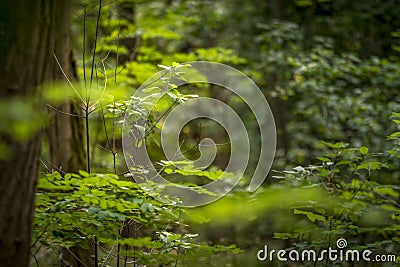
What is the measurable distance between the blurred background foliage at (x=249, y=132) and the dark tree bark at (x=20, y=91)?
0.09 metres

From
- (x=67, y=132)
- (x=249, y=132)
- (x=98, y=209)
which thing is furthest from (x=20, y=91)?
(x=249, y=132)

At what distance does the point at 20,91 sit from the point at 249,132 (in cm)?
531

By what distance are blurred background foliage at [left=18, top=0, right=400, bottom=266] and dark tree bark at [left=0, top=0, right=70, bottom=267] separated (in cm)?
9

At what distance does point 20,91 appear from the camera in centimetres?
174

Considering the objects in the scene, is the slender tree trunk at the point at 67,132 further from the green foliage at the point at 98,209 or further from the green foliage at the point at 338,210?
the green foliage at the point at 338,210

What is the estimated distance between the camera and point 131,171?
8.54ft

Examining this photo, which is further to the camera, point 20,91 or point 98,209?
point 98,209

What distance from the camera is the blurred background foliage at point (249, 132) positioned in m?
2.49

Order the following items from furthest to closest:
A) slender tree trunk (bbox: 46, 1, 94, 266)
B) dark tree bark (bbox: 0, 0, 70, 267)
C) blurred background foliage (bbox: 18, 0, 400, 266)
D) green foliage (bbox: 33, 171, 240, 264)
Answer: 1. slender tree trunk (bbox: 46, 1, 94, 266)
2. blurred background foliage (bbox: 18, 0, 400, 266)
3. green foliage (bbox: 33, 171, 240, 264)
4. dark tree bark (bbox: 0, 0, 70, 267)

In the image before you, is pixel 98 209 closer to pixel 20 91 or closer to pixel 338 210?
pixel 20 91

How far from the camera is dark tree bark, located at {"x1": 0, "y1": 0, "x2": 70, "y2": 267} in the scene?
171 centimetres

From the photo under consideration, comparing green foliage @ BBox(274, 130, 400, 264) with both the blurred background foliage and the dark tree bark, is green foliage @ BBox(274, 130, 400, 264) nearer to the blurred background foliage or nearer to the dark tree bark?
the blurred background foliage

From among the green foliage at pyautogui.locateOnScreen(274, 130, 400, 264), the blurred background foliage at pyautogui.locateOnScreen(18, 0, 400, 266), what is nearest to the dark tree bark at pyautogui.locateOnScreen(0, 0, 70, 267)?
the blurred background foliage at pyautogui.locateOnScreen(18, 0, 400, 266)

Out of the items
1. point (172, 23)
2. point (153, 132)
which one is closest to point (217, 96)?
point (172, 23)
